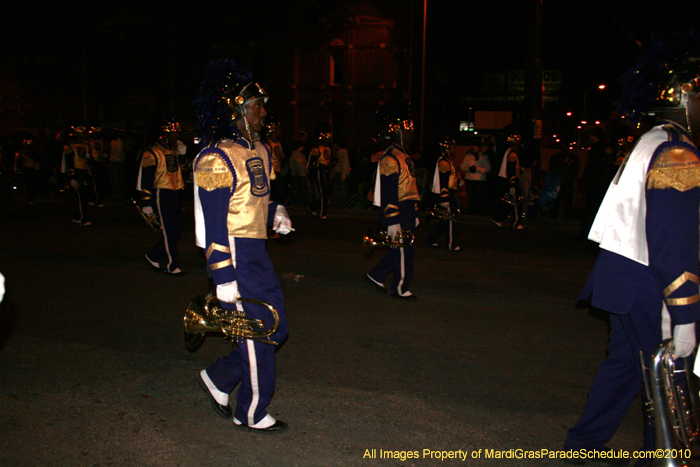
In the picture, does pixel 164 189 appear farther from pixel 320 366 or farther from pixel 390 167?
pixel 320 366

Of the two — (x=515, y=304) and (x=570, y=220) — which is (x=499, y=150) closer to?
(x=570, y=220)

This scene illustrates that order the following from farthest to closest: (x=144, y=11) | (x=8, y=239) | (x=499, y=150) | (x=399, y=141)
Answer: (x=144, y=11), (x=499, y=150), (x=8, y=239), (x=399, y=141)

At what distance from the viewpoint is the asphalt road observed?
11.9ft

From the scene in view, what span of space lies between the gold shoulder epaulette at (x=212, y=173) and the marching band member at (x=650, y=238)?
6.99ft

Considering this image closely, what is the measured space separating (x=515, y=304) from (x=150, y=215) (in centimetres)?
502

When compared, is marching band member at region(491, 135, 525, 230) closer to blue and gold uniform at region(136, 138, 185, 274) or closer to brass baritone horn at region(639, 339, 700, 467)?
blue and gold uniform at region(136, 138, 185, 274)

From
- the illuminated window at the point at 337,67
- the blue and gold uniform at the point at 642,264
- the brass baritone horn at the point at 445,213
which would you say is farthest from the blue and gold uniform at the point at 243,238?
the illuminated window at the point at 337,67

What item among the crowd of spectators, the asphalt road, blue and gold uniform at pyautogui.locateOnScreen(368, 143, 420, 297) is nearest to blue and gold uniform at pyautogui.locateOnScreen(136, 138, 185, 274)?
the asphalt road

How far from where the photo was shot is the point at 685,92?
2.98 meters

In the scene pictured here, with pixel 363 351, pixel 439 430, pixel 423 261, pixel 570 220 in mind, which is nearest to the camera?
pixel 439 430

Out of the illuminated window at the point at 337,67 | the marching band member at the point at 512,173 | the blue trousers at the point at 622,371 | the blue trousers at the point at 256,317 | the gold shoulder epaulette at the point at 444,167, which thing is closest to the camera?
the blue trousers at the point at 622,371

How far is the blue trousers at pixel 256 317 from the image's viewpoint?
142 inches

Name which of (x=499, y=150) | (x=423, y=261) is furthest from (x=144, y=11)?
(x=423, y=261)

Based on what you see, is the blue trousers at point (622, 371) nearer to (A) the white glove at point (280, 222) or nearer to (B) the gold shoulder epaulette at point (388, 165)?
(A) the white glove at point (280, 222)
